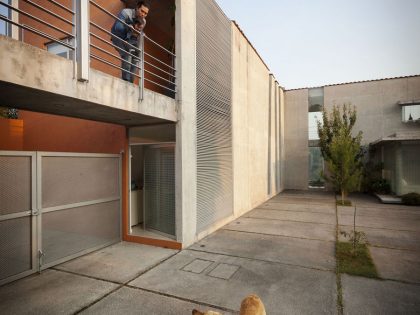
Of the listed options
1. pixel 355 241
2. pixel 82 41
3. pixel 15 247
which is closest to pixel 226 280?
pixel 355 241

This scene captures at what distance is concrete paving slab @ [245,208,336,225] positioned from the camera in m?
9.36

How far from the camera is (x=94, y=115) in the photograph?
546 cm

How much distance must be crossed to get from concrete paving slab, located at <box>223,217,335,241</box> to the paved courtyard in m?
0.11

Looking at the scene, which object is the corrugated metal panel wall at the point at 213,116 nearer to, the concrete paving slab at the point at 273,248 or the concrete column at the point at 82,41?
the concrete paving slab at the point at 273,248

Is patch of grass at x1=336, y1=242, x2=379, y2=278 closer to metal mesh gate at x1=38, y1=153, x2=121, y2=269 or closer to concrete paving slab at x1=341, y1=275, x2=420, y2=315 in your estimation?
concrete paving slab at x1=341, y1=275, x2=420, y2=315

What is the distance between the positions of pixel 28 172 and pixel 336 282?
5.78 meters

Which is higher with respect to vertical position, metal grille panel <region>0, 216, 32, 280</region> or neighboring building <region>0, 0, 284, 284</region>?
neighboring building <region>0, 0, 284, 284</region>

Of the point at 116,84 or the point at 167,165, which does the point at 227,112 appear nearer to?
the point at 167,165

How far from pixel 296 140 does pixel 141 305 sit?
17.7 m

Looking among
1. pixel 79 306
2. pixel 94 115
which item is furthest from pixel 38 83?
pixel 79 306

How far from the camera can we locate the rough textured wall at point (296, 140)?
63.4 ft

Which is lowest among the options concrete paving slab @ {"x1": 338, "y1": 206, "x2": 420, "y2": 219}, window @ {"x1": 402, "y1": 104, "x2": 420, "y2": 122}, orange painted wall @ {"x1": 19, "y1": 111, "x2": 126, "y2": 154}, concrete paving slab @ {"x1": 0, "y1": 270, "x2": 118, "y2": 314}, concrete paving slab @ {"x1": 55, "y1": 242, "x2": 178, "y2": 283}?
concrete paving slab @ {"x1": 338, "y1": 206, "x2": 420, "y2": 219}

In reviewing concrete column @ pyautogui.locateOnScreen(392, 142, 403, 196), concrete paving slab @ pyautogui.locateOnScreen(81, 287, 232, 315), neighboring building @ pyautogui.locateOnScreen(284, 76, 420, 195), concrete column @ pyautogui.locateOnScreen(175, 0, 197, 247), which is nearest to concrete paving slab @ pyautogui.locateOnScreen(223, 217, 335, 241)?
concrete column @ pyautogui.locateOnScreen(175, 0, 197, 247)

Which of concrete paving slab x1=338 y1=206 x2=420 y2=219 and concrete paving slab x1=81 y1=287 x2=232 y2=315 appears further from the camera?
concrete paving slab x1=338 y1=206 x2=420 y2=219
